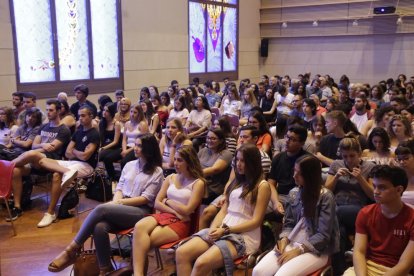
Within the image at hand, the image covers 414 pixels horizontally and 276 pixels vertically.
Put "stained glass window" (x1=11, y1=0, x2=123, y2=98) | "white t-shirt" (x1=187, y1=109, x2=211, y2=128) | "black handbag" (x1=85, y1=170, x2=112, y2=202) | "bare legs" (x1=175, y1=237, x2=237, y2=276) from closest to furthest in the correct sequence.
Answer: "bare legs" (x1=175, y1=237, x2=237, y2=276) → "black handbag" (x1=85, y1=170, x2=112, y2=202) → "white t-shirt" (x1=187, y1=109, x2=211, y2=128) → "stained glass window" (x1=11, y1=0, x2=123, y2=98)

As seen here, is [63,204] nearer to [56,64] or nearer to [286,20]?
[56,64]

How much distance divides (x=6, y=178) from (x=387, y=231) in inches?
139

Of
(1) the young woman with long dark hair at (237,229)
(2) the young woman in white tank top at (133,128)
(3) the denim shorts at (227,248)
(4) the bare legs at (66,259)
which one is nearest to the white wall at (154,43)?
(2) the young woman in white tank top at (133,128)

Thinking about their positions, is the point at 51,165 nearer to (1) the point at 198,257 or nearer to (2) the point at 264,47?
(1) the point at 198,257

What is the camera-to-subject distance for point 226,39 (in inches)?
552

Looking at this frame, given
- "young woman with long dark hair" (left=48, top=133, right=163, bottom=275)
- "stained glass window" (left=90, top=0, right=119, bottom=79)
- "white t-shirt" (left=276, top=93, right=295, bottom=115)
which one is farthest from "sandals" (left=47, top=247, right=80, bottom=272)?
"stained glass window" (left=90, top=0, right=119, bottom=79)

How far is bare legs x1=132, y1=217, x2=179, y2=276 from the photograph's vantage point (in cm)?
296

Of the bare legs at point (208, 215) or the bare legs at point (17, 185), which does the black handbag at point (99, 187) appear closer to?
the bare legs at point (17, 185)

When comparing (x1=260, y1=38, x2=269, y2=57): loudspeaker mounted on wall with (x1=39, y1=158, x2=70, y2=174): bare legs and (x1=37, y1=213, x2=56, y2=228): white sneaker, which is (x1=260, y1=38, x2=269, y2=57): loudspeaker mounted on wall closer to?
(x1=39, y1=158, x2=70, y2=174): bare legs

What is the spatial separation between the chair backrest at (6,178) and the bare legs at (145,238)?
1.79 metres

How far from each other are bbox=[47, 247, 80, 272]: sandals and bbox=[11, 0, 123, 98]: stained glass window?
590cm

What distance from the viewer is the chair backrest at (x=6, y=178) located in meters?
4.12

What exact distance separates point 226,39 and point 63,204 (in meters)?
10.4

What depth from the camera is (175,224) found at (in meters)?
3.11
